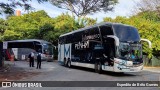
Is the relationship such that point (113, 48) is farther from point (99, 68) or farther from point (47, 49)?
point (47, 49)

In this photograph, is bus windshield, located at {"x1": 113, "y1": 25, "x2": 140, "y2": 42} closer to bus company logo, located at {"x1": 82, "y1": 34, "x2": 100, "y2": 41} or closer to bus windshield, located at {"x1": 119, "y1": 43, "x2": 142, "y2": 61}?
bus windshield, located at {"x1": 119, "y1": 43, "x2": 142, "y2": 61}

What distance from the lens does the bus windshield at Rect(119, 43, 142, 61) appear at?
23284 millimetres

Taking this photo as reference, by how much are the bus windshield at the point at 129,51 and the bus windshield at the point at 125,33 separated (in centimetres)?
45

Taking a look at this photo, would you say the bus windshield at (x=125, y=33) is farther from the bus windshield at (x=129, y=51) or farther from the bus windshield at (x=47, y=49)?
the bus windshield at (x=47, y=49)

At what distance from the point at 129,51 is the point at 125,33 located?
141 cm

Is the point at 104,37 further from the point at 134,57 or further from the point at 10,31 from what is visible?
the point at 10,31

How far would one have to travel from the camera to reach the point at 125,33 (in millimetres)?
23859

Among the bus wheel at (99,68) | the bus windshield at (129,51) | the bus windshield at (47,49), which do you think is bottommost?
the bus wheel at (99,68)

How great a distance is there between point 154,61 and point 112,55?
23.7 metres

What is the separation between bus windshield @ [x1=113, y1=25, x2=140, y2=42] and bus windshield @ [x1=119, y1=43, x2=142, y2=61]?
17.6 inches

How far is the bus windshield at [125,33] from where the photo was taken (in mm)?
23562

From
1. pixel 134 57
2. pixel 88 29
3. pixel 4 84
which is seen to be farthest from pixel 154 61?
pixel 4 84

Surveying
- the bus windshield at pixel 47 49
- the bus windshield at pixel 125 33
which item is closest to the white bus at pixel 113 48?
Result: the bus windshield at pixel 125 33

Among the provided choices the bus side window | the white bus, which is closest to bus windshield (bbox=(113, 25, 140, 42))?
the white bus
